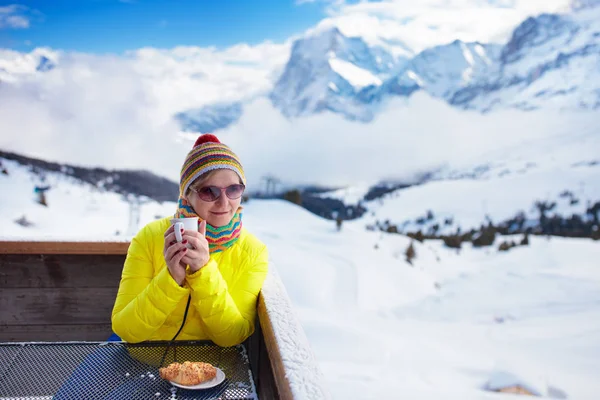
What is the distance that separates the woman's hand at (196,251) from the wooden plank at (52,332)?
4.25 ft

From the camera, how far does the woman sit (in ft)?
4.30

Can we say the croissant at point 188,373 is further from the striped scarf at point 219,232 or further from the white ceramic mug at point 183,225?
A: the striped scarf at point 219,232

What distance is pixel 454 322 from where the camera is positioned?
8953 millimetres

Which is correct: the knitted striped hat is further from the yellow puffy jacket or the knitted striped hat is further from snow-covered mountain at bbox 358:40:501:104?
snow-covered mountain at bbox 358:40:501:104

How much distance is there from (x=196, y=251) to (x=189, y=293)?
0.80 feet

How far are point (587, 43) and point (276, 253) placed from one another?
15925 centimetres

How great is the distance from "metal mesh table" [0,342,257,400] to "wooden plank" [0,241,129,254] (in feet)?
3.16

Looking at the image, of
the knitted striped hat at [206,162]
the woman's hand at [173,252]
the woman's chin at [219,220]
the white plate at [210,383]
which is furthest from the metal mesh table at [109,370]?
the knitted striped hat at [206,162]

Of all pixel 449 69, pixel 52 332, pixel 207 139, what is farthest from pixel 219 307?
pixel 449 69

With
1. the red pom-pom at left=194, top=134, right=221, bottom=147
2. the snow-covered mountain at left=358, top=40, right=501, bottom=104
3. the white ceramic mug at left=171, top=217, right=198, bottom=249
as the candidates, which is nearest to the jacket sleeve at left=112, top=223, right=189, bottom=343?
the white ceramic mug at left=171, top=217, right=198, bottom=249

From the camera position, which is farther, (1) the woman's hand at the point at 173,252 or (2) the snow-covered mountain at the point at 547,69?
(2) the snow-covered mountain at the point at 547,69

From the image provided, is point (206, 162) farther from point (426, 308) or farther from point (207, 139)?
point (426, 308)

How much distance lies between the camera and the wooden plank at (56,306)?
2.19 metres

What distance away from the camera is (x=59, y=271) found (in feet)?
7.42
